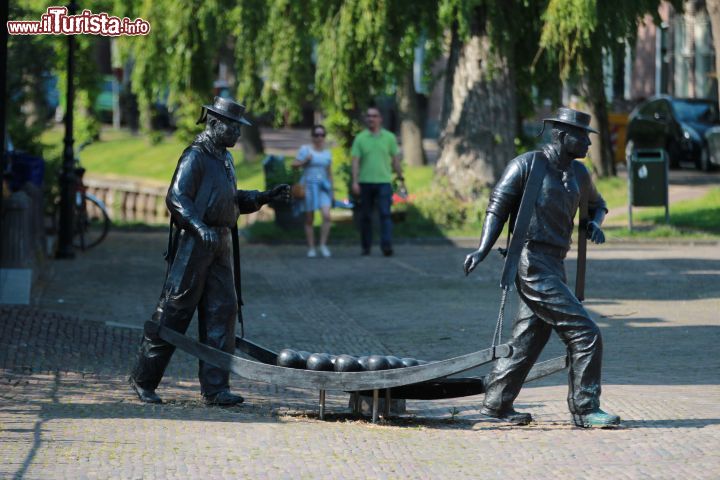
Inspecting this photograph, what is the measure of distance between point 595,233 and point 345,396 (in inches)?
89.3

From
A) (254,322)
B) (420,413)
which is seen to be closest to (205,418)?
(420,413)

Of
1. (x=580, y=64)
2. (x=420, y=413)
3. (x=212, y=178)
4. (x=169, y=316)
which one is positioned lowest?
(x=420, y=413)

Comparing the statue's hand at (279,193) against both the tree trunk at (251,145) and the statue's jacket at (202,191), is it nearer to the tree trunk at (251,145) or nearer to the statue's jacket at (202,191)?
the statue's jacket at (202,191)

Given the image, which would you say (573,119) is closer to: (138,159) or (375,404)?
(375,404)

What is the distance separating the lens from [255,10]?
74.8 feet

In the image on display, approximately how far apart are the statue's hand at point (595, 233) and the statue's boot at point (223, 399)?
2303 mm

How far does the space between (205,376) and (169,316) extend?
420 mm

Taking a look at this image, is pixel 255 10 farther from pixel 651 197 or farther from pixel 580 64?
pixel 651 197

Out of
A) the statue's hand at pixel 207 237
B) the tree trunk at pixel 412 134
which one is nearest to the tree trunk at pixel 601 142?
the tree trunk at pixel 412 134

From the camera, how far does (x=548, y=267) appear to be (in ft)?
27.8

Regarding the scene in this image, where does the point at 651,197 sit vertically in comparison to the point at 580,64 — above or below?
below

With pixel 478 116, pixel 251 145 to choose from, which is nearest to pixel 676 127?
pixel 251 145

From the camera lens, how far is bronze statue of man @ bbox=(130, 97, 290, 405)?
909 cm
